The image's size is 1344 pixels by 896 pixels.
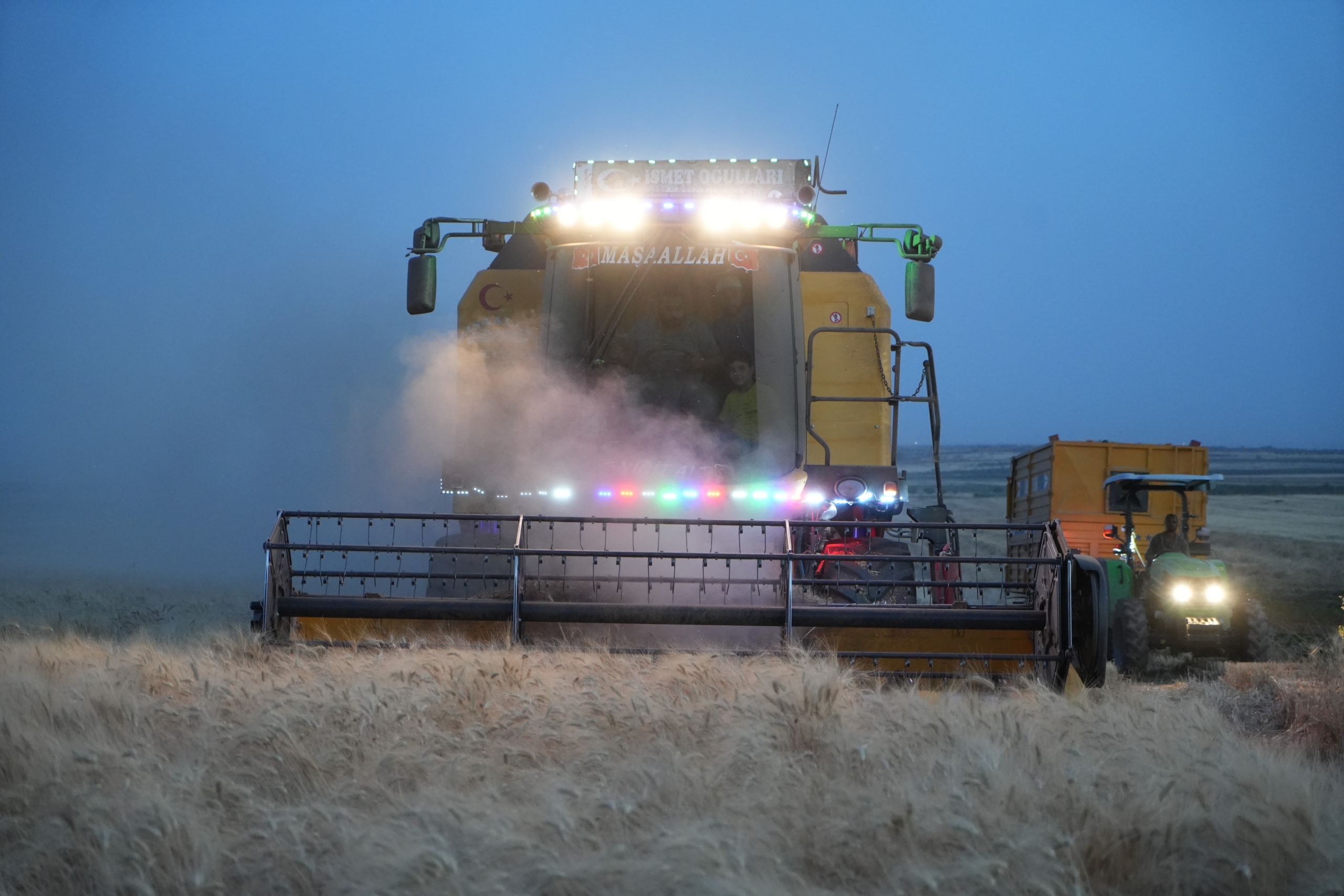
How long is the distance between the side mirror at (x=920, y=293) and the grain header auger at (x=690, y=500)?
14mm

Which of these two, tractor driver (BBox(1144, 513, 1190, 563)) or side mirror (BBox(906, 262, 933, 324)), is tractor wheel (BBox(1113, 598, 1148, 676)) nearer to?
tractor driver (BBox(1144, 513, 1190, 563))

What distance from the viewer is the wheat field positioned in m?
3.28

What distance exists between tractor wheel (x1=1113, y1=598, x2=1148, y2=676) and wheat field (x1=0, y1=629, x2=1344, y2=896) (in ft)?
19.3

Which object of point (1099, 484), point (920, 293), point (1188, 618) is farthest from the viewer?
point (1099, 484)

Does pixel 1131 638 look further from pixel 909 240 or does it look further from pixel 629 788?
pixel 629 788

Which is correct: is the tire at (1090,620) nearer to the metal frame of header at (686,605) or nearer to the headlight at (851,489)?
the metal frame of header at (686,605)

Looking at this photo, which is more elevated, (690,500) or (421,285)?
(421,285)

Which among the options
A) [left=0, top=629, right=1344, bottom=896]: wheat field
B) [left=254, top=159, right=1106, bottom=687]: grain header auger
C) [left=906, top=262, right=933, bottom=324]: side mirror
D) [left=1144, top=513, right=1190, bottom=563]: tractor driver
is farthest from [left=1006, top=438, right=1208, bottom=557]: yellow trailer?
[left=0, top=629, right=1344, bottom=896]: wheat field

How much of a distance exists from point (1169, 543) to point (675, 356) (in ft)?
21.4

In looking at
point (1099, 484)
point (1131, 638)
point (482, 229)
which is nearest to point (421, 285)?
point (482, 229)

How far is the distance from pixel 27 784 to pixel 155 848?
915 millimetres

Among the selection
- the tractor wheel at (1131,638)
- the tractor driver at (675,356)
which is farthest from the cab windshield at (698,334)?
the tractor wheel at (1131,638)

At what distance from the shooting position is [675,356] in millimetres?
9102

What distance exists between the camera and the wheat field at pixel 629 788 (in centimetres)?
328
